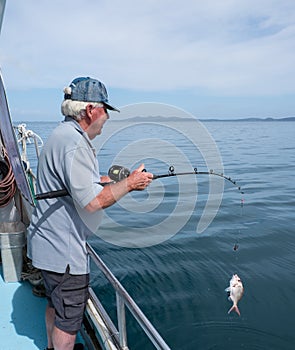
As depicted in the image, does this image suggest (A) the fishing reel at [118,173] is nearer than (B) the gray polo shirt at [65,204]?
No

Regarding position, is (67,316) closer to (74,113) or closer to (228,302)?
(74,113)

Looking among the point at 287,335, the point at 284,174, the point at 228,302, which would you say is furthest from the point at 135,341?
the point at 284,174

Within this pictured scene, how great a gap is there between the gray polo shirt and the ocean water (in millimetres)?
383

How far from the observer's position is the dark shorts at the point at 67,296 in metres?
2.03

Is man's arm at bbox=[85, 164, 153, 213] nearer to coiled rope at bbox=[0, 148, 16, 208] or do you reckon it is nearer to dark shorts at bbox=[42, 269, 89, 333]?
dark shorts at bbox=[42, 269, 89, 333]

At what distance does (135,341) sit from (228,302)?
152cm

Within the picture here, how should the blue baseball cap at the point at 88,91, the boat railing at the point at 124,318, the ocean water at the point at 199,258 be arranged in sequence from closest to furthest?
1. the boat railing at the point at 124,318
2. the blue baseball cap at the point at 88,91
3. the ocean water at the point at 199,258

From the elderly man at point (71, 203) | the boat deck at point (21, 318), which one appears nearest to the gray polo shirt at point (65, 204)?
the elderly man at point (71, 203)

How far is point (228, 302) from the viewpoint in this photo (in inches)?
184

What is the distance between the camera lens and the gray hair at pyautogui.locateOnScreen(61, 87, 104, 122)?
1953mm

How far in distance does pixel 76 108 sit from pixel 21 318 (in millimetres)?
2127

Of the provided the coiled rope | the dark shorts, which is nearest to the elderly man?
the dark shorts

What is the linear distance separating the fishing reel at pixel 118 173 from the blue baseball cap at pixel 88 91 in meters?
0.53

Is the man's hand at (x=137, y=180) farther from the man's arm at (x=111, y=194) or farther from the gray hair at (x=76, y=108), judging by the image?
the gray hair at (x=76, y=108)
